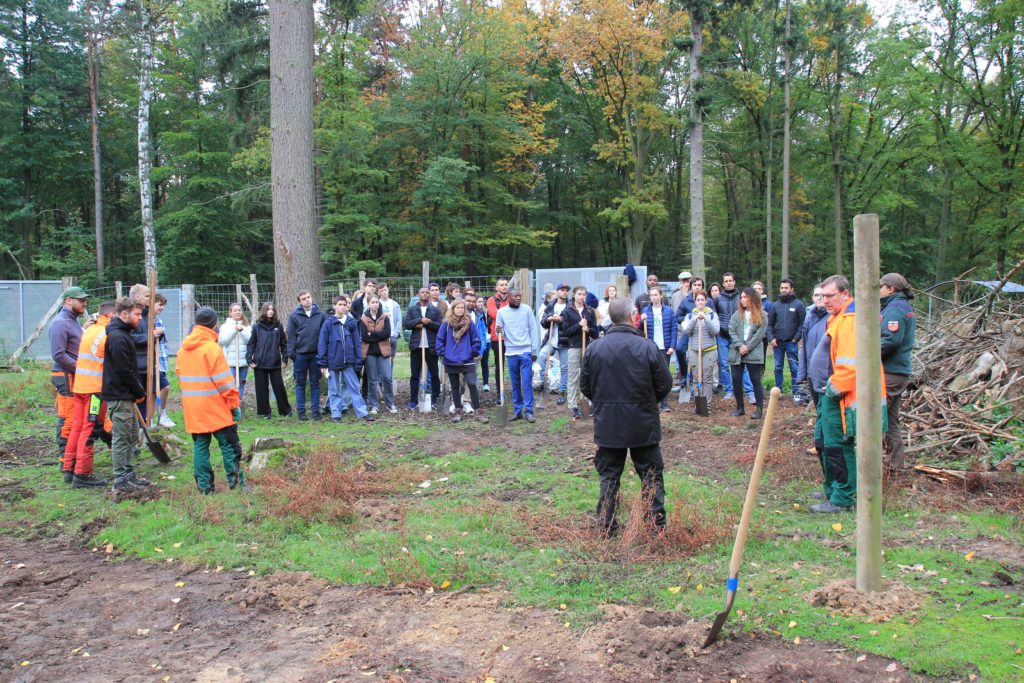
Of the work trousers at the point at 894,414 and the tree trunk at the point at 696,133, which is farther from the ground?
the tree trunk at the point at 696,133

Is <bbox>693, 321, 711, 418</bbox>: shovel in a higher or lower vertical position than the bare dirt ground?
higher

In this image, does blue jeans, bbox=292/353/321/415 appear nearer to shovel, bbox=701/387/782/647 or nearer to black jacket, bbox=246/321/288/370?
black jacket, bbox=246/321/288/370

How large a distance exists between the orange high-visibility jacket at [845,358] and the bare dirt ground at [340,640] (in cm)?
262

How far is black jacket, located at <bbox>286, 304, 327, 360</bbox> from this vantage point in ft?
36.8

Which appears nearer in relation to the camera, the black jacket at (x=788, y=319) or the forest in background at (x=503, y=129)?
the black jacket at (x=788, y=319)

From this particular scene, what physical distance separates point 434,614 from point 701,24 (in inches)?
792

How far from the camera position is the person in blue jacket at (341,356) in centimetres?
1116

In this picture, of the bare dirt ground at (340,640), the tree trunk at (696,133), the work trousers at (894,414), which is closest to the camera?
the bare dirt ground at (340,640)

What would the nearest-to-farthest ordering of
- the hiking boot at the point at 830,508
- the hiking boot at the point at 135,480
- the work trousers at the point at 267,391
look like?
the hiking boot at the point at 830,508, the hiking boot at the point at 135,480, the work trousers at the point at 267,391

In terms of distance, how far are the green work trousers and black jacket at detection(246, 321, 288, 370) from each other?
4157mm

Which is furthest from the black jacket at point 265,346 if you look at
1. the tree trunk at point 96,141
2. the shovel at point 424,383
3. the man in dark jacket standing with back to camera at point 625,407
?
the tree trunk at point 96,141

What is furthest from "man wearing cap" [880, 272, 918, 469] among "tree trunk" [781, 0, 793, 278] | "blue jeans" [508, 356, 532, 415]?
"tree trunk" [781, 0, 793, 278]

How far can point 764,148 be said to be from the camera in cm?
3378

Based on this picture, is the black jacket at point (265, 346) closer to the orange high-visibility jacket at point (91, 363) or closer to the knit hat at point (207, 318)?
the orange high-visibility jacket at point (91, 363)
